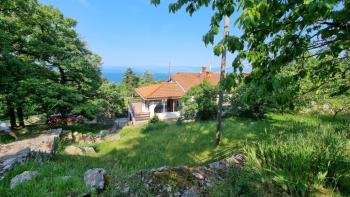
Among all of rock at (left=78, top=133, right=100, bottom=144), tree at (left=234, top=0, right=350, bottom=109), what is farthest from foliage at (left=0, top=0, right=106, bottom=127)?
tree at (left=234, top=0, right=350, bottom=109)

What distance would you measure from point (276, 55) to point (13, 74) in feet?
51.7

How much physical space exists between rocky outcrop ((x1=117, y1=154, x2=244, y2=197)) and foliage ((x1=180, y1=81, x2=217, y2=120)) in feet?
49.7

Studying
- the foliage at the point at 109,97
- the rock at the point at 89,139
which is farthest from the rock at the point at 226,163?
the foliage at the point at 109,97

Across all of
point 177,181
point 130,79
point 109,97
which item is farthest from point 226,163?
point 130,79

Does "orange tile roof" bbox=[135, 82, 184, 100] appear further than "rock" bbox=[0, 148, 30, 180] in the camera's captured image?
Yes

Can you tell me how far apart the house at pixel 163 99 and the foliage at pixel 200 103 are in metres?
5.55

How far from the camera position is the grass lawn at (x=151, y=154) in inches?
138

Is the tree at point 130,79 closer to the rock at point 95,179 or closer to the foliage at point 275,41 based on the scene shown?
the rock at point 95,179

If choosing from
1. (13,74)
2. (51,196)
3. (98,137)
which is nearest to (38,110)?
(13,74)

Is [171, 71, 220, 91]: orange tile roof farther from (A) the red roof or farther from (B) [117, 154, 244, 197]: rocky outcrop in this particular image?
(B) [117, 154, 244, 197]: rocky outcrop

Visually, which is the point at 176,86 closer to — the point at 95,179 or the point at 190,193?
the point at 95,179

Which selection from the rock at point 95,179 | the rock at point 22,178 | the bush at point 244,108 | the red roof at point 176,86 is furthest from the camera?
the red roof at point 176,86

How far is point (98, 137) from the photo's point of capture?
54.8ft

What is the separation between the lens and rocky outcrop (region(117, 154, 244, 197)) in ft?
11.0
